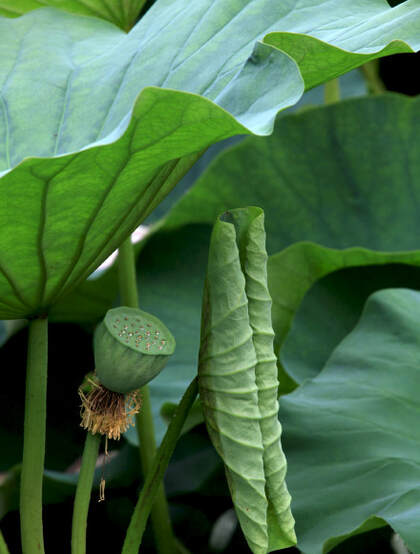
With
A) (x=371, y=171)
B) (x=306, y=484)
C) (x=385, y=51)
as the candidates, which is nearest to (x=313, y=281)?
(x=371, y=171)

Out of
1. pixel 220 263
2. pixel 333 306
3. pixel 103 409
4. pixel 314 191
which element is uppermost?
pixel 220 263

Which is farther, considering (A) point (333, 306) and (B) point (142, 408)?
(A) point (333, 306)

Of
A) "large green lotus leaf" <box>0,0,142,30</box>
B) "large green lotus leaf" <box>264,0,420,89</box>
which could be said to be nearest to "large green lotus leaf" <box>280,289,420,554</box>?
"large green lotus leaf" <box>264,0,420,89</box>

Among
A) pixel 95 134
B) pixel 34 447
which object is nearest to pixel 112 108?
pixel 95 134

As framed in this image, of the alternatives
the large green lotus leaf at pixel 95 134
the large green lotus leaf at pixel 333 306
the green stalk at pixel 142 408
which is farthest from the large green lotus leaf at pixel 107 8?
the large green lotus leaf at pixel 333 306

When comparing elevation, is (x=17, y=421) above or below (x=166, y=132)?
below

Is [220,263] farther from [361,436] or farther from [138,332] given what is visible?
[361,436]

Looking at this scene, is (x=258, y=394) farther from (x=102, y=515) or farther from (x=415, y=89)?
(x=415, y=89)
